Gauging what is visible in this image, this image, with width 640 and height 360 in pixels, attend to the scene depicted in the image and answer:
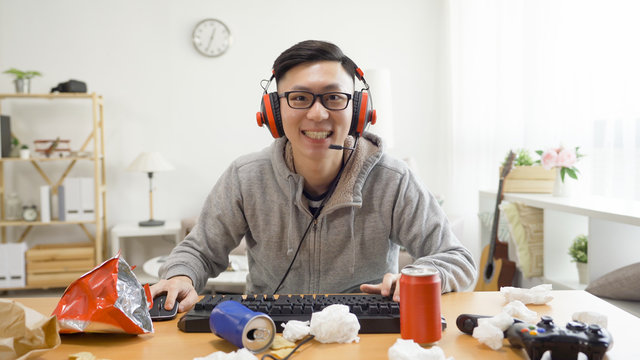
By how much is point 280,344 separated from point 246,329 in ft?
0.21

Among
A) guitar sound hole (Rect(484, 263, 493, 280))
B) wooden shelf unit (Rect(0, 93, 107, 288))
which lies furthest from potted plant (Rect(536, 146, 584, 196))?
wooden shelf unit (Rect(0, 93, 107, 288))

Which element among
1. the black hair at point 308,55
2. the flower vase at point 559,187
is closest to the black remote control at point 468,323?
the black hair at point 308,55

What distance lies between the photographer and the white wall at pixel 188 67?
384 cm

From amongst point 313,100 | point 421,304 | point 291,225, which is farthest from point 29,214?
point 421,304

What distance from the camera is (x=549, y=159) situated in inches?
92.4

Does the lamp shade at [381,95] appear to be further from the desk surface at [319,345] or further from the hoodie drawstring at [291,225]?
the desk surface at [319,345]

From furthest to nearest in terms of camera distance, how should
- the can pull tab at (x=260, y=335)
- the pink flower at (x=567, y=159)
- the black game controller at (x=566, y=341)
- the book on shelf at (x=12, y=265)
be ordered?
the book on shelf at (x=12, y=265), the pink flower at (x=567, y=159), the can pull tab at (x=260, y=335), the black game controller at (x=566, y=341)

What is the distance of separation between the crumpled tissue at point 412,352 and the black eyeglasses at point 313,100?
28.4 inches

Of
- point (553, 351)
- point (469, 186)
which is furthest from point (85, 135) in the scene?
point (553, 351)

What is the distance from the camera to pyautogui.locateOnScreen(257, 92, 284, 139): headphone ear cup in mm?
1332

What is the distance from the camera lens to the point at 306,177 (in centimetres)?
141

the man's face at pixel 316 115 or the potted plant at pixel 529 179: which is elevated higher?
the man's face at pixel 316 115

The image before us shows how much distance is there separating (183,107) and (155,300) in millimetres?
3148

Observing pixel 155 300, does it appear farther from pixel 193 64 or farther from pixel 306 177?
pixel 193 64
